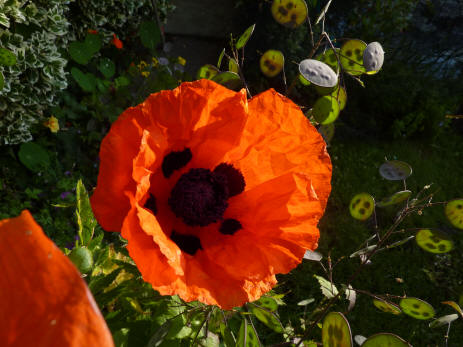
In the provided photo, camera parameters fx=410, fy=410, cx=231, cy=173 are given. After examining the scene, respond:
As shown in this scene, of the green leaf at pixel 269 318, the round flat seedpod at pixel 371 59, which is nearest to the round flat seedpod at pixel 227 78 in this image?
the round flat seedpod at pixel 371 59

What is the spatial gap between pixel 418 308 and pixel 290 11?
2.86 ft

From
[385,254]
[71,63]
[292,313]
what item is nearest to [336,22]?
[385,254]

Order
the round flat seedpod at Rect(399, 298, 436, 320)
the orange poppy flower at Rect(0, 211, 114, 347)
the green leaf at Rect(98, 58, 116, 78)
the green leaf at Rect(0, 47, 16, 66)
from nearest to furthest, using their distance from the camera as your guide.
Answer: the orange poppy flower at Rect(0, 211, 114, 347) < the round flat seedpod at Rect(399, 298, 436, 320) < the green leaf at Rect(0, 47, 16, 66) < the green leaf at Rect(98, 58, 116, 78)

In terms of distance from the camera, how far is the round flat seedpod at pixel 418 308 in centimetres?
109

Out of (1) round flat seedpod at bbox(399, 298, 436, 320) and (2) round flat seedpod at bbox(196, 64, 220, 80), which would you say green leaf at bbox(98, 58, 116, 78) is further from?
(1) round flat seedpod at bbox(399, 298, 436, 320)

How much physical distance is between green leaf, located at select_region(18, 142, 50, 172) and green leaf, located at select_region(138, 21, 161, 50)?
4.52 ft

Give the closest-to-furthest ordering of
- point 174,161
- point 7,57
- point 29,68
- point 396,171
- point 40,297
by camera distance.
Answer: point 40,297 → point 174,161 → point 396,171 → point 7,57 → point 29,68

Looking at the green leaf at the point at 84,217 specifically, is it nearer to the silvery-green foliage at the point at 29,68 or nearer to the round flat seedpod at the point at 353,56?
the round flat seedpod at the point at 353,56

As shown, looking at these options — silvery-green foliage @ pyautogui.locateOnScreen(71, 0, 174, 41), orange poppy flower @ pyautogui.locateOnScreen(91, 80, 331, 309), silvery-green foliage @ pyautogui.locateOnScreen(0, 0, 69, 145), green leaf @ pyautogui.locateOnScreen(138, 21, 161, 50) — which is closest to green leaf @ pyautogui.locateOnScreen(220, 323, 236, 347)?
orange poppy flower @ pyautogui.locateOnScreen(91, 80, 331, 309)

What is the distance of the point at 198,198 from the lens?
46.2 inches

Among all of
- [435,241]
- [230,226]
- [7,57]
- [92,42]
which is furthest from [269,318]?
[92,42]

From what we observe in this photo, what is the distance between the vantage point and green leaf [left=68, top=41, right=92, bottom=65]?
3162 millimetres

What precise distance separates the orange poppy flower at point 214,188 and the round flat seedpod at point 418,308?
14.7 inches

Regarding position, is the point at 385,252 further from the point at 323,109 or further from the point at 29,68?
the point at 29,68
